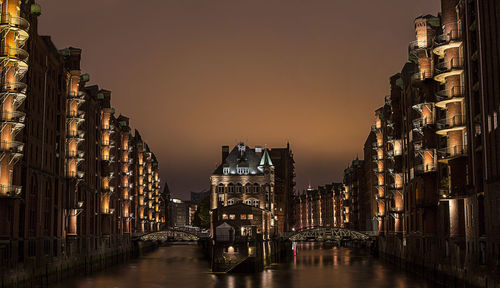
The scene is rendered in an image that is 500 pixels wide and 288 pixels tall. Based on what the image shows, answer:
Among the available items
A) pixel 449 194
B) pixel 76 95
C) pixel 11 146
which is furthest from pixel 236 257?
pixel 11 146

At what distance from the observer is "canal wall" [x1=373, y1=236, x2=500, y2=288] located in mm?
45000

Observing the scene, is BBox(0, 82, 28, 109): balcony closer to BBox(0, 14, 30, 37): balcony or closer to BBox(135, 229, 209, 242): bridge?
BBox(0, 14, 30, 37): balcony

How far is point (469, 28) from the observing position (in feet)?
174

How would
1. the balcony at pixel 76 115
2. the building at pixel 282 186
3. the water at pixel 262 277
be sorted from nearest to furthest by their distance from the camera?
the water at pixel 262 277 < the balcony at pixel 76 115 < the building at pixel 282 186

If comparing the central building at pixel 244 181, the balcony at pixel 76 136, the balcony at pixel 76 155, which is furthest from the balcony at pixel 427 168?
the central building at pixel 244 181

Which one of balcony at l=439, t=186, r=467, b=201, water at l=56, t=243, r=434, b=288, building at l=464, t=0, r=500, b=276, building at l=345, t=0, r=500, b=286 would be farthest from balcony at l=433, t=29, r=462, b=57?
water at l=56, t=243, r=434, b=288

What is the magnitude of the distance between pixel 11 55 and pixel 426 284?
44133mm

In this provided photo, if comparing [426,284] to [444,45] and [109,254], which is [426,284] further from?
[109,254]

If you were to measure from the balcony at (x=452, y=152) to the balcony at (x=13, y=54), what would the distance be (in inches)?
1509

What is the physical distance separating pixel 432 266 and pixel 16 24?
153ft

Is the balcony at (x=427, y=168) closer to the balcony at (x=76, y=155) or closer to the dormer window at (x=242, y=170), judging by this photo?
the balcony at (x=76, y=155)

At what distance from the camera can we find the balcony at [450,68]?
184 feet

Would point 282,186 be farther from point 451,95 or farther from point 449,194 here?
point 451,95

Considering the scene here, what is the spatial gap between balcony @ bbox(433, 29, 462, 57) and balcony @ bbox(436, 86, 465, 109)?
3.71 metres
